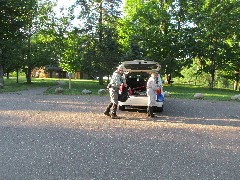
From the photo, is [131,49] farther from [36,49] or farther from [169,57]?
[36,49]

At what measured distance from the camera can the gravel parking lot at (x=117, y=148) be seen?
4.29 meters

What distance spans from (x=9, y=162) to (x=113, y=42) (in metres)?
25.0

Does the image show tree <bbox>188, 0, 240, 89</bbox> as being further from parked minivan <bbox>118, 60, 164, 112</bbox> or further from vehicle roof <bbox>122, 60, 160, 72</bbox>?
vehicle roof <bbox>122, 60, 160, 72</bbox>

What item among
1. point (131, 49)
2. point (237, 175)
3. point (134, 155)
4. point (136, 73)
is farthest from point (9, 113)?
point (131, 49)

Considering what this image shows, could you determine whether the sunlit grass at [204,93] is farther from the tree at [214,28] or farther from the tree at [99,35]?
the tree at [99,35]

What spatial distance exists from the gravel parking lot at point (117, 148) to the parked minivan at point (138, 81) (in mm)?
1478

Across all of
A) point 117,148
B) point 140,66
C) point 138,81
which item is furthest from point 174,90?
point 117,148

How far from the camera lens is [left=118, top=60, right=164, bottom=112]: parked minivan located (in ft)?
34.8

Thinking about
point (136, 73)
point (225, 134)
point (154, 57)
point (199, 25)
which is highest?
point (199, 25)

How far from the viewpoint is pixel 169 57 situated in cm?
3331

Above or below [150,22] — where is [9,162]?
below

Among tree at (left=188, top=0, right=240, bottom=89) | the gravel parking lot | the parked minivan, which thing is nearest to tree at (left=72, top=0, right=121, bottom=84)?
tree at (left=188, top=0, right=240, bottom=89)

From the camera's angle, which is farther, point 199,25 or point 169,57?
point 169,57

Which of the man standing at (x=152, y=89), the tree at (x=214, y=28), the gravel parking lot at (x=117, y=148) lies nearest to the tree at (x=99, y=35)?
the tree at (x=214, y=28)
